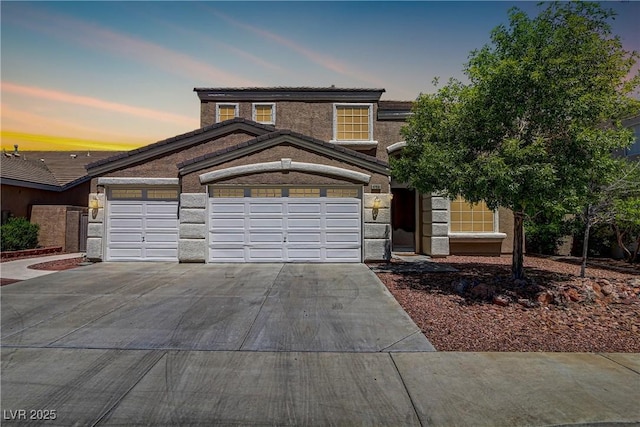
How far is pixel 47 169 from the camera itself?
20875 mm

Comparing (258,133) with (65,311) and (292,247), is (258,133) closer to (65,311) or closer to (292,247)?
(292,247)

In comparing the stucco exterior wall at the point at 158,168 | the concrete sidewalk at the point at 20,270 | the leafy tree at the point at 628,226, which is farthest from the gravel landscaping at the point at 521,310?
the concrete sidewalk at the point at 20,270

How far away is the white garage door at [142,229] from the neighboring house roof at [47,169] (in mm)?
7461

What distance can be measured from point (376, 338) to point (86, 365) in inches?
162

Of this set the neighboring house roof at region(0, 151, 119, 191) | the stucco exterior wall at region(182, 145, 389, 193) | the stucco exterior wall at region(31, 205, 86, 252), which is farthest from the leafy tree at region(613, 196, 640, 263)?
the neighboring house roof at region(0, 151, 119, 191)

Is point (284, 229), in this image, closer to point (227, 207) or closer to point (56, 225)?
point (227, 207)

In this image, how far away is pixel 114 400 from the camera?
3795 mm

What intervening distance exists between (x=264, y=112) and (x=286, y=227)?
23.7 ft

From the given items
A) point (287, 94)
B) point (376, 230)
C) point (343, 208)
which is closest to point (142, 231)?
point (343, 208)

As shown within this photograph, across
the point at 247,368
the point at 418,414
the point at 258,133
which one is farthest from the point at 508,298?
the point at 258,133

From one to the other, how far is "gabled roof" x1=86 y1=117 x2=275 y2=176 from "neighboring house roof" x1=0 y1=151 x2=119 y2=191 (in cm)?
702

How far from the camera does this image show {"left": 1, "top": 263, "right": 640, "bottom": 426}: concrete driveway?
3.58 metres

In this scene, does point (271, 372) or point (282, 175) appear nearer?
point (271, 372)

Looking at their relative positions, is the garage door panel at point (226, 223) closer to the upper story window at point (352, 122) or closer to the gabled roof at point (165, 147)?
the gabled roof at point (165, 147)
